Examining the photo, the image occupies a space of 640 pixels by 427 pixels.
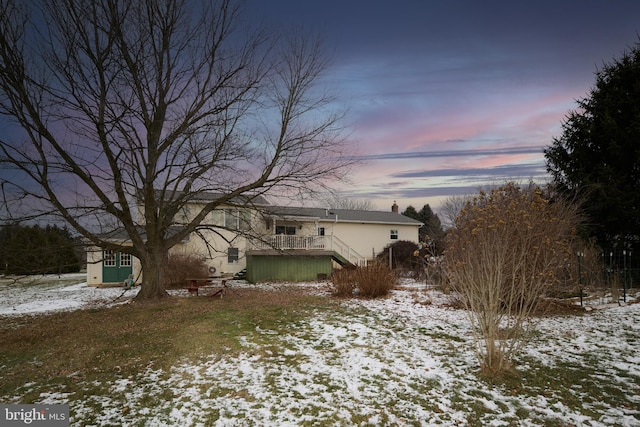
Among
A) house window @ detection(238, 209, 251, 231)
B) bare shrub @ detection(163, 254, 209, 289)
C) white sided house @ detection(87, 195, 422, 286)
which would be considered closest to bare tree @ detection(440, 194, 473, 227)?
white sided house @ detection(87, 195, 422, 286)

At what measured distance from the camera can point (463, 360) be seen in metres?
6.02

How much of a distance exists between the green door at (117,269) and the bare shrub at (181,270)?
473cm

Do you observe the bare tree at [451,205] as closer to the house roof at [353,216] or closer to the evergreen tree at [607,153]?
the house roof at [353,216]

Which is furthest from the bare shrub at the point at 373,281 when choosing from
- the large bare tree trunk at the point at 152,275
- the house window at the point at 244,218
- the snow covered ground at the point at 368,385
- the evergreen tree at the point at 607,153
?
the evergreen tree at the point at 607,153

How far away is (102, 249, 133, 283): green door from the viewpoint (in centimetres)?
2072

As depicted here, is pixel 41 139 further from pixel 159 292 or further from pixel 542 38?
pixel 542 38

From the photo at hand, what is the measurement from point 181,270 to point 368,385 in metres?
14.5

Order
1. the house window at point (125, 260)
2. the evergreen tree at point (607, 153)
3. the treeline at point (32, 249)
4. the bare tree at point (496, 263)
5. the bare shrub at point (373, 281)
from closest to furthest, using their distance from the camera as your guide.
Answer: the bare tree at point (496, 263), the treeline at point (32, 249), the bare shrub at point (373, 281), the evergreen tree at point (607, 153), the house window at point (125, 260)

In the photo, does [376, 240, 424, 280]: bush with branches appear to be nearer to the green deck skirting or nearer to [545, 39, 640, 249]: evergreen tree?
the green deck skirting

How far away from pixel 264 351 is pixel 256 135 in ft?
28.0

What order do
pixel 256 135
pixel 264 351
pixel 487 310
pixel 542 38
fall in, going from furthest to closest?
pixel 256 135 → pixel 542 38 → pixel 264 351 → pixel 487 310

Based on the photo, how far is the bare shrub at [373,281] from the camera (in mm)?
12562

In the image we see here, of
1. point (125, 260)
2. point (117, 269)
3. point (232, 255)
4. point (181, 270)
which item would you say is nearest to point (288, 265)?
point (232, 255)

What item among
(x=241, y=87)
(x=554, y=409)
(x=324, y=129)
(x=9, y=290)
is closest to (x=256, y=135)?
(x=241, y=87)
